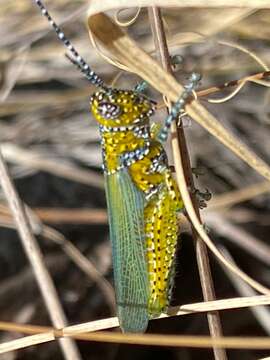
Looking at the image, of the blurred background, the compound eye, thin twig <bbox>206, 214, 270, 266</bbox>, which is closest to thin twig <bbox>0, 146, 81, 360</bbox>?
the compound eye

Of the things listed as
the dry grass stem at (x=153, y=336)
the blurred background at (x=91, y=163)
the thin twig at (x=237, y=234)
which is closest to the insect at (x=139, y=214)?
the dry grass stem at (x=153, y=336)

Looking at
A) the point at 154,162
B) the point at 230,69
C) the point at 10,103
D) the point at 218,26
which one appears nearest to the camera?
the point at 154,162

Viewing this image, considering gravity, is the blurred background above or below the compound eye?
above

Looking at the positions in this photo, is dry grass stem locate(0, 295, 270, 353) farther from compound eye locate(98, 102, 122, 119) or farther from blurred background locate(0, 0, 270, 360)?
blurred background locate(0, 0, 270, 360)

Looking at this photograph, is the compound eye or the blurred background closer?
the compound eye

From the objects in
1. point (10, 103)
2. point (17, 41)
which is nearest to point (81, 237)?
point (10, 103)

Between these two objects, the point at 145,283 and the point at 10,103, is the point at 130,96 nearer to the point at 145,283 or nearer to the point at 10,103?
the point at 145,283
